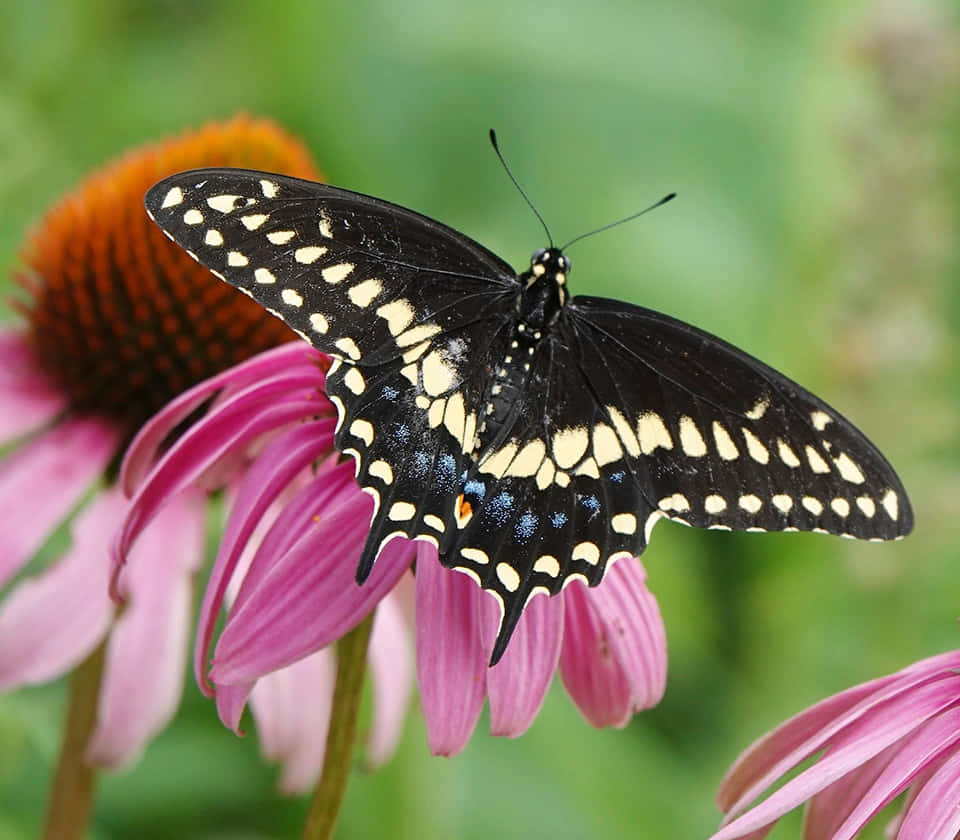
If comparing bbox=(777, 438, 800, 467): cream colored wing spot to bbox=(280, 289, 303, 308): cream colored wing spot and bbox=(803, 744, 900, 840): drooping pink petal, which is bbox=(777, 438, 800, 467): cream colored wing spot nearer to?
bbox=(803, 744, 900, 840): drooping pink petal

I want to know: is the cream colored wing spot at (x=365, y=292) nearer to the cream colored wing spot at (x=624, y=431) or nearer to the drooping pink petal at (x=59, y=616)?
the cream colored wing spot at (x=624, y=431)

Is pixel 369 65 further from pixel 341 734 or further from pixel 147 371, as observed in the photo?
pixel 341 734

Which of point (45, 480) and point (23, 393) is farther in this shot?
point (23, 393)

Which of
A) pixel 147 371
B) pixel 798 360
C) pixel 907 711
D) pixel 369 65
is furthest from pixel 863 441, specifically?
pixel 369 65

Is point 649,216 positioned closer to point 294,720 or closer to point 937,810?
point 294,720

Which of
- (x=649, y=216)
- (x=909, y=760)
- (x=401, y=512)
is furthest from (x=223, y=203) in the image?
(x=649, y=216)

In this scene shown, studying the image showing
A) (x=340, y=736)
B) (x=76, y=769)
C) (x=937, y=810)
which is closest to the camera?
(x=937, y=810)

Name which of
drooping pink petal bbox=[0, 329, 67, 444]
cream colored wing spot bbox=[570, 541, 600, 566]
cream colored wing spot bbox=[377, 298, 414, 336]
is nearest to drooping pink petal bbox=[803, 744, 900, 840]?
cream colored wing spot bbox=[570, 541, 600, 566]
